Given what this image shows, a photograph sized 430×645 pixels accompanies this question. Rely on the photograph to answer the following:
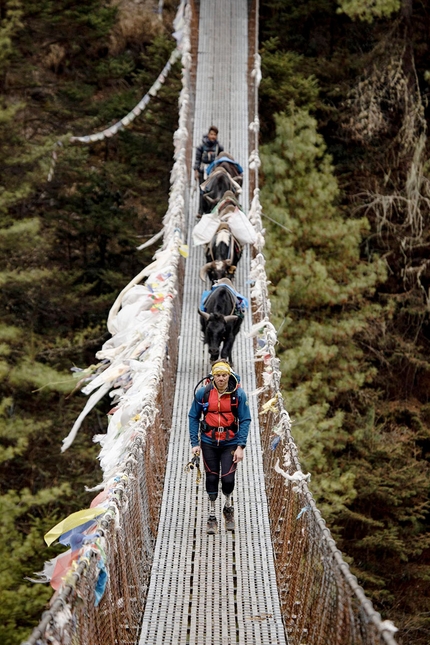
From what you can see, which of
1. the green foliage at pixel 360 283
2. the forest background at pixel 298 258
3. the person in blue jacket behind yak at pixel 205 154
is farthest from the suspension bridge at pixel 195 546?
the forest background at pixel 298 258

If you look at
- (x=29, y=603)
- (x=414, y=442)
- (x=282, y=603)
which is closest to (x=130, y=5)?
(x=414, y=442)

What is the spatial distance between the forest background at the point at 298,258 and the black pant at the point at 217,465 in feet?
17.0

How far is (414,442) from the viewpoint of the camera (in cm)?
1212

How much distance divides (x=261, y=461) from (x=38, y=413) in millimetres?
7507

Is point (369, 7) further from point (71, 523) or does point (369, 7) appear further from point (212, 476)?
point (71, 523)

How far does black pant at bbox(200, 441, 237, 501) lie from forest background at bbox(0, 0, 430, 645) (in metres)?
5.18

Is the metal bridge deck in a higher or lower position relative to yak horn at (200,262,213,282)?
lower

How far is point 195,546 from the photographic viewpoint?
4672 millimetres

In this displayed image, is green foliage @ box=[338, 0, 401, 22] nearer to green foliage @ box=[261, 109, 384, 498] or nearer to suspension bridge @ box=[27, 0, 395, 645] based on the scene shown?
green foliage @ box=[261, 109, 384, 498]

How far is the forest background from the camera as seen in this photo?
1088 cm

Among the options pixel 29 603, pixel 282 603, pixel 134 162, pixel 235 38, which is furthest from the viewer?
pixel 134 162

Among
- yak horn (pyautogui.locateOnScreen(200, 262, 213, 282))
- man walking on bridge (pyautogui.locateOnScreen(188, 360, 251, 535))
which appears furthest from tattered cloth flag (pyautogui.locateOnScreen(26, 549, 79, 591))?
yak horn (pyautogui.locateOnScreen(200, 262, 213, 282))

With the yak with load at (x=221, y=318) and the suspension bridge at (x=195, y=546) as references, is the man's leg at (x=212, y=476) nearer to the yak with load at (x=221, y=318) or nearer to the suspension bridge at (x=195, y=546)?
the suspension bridge at (x=195, y=546)

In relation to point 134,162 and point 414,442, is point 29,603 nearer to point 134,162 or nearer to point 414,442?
point 414,442
